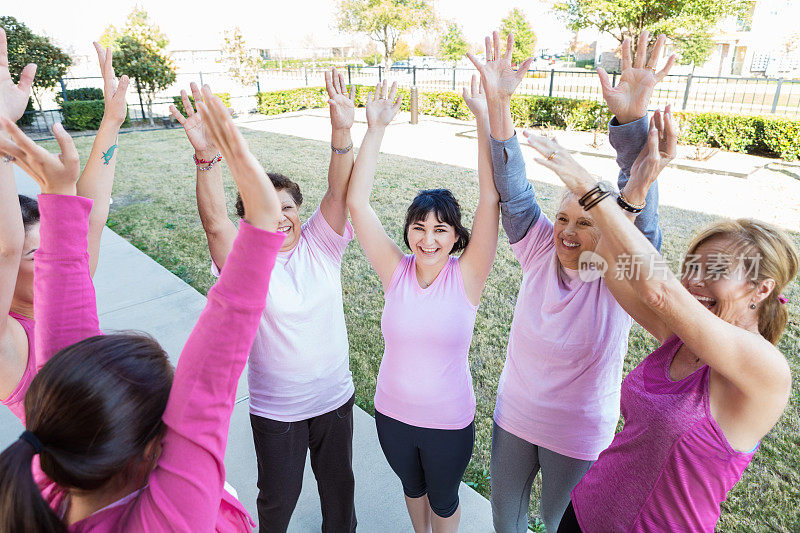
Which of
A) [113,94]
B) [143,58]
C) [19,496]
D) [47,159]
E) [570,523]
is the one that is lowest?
[570,523]

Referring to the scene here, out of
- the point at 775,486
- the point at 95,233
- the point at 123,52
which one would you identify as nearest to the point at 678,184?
the point at 775,486

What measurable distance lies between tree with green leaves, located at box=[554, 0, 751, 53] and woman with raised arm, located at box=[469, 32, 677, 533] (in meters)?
12.2

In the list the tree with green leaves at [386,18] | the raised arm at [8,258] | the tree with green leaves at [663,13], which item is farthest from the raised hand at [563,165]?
the tree with green leaves at [386,18]

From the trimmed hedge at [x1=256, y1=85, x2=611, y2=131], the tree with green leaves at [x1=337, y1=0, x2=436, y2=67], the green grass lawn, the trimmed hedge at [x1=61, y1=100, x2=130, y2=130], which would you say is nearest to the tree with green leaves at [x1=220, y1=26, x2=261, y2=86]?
the trimmed hedge at [x1=256, y1=85, x2=611, y2=131]

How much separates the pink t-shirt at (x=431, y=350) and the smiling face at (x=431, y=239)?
6cm

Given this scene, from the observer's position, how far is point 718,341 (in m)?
1.14

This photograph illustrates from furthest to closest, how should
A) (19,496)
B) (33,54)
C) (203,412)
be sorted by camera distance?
(33,54), (203,412), (19,496)

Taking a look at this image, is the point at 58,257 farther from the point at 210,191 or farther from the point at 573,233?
the point at 573,233

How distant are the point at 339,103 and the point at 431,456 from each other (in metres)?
1.41

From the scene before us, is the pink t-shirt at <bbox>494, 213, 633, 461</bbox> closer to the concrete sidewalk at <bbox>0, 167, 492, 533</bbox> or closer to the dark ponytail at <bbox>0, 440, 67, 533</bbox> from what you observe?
the concrete sidewalk at <bbox>0, 167, 492, 533</bbox>

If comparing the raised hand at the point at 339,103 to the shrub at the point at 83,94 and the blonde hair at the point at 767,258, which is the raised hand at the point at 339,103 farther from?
the shrub at the point at 83,94

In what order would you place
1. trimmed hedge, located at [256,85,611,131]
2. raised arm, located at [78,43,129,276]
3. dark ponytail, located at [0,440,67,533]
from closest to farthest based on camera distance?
dark ponytail, located at [0,440,67,533] < raised arm, located at [78,43,129,276] < trimmed hedge, located at [256,85,611,131]

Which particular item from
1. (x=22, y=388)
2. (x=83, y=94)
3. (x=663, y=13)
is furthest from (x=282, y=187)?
(x=83, y=94)

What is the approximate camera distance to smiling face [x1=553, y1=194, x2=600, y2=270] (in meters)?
1.68
